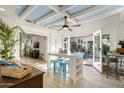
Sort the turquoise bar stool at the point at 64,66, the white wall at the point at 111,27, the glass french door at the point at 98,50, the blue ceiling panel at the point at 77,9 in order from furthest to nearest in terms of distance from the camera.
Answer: the white wall at the point at 111,27 < the glass french door at the point at 98,50 < the blue ceiling panel at the point at 77,9 < the turquoise bar stool at the point at 64,66

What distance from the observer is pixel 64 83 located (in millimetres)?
3668

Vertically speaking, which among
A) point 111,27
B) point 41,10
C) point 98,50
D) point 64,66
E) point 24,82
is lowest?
point 64,66

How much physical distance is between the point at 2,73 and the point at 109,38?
6.64m

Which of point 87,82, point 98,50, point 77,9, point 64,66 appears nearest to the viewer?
point 87,82

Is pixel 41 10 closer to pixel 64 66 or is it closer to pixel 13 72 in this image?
pixel 64 66

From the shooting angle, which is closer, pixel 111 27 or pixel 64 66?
pixel 64 66

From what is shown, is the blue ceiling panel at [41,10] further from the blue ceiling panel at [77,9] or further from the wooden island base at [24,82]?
the wooden island base at [24,82]

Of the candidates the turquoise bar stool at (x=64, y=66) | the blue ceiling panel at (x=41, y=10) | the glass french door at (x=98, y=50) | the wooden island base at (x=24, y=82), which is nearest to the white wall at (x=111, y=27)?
the glass french door at (x=98, y=50)

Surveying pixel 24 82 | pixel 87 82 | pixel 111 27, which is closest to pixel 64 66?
pixel 87 82

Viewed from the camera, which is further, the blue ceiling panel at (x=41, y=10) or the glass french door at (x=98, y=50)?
the glass french door at (x=98, y=50)

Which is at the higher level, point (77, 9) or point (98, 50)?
point (77, 9)

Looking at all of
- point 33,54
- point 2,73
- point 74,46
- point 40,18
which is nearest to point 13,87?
point 2,73
